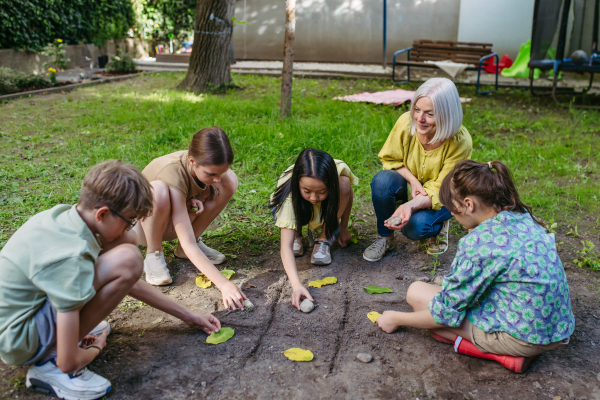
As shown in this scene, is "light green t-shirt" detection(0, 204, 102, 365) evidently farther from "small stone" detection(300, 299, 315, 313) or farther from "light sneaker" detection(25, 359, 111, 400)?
"small stone" detection(300, 299, 315, 313)

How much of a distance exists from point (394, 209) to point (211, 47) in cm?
491

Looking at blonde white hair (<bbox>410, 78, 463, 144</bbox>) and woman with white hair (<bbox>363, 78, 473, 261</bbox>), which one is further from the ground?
blonde white hair (<bbox>410, 78, 463, 144</bbox>)

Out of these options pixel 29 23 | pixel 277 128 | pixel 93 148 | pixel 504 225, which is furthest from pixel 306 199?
pixel 29 23

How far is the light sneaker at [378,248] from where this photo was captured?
271 cm

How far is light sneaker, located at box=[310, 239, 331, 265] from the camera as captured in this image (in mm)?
2654

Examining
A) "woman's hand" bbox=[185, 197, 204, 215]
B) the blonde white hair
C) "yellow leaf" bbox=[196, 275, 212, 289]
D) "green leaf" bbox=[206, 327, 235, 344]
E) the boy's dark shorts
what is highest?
the blonde white hair

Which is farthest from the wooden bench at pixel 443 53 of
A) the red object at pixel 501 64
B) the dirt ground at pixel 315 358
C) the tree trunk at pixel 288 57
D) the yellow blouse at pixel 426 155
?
the dirt ground at pixel 315 358

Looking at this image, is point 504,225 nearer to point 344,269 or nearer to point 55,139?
point 344,269

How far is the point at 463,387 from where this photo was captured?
1718 millimetres

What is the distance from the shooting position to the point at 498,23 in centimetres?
957

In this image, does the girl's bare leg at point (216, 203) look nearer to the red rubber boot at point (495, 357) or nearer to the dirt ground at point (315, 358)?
the dirt ground at point (315, 358)

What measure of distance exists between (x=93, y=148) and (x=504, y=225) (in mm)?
3750

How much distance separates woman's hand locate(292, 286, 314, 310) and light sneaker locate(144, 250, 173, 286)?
0.69 m

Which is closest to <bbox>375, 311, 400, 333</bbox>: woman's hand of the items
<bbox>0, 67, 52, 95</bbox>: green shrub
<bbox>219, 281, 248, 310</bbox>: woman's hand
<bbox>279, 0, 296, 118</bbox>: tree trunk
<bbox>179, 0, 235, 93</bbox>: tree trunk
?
<bbox>219, 281, 248, 310</bbox>: woman's hand
